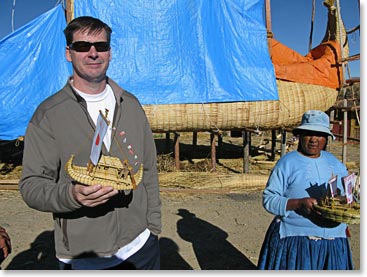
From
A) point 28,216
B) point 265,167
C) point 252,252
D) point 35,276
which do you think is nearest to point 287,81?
point 265,167

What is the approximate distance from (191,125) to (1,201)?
10.1ft

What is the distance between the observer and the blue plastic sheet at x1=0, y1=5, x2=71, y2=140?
224 inches

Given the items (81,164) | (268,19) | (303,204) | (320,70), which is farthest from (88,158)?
(320,70)

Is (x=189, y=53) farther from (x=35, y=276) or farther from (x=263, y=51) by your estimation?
(x=35, y=276)

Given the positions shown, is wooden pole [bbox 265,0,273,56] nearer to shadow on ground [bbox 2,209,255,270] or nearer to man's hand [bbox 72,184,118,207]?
shadow on ground [bbox 2,209,255,270]

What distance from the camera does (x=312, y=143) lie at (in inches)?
84.4

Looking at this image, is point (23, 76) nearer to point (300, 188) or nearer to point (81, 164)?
point (81, 164)

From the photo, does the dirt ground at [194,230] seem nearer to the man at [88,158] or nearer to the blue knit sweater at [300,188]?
the blue knit sweater at [300,188]

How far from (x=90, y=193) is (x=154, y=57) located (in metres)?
4.80

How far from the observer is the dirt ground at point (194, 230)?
3.50 metres

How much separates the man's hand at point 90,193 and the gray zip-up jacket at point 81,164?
0.12 ft

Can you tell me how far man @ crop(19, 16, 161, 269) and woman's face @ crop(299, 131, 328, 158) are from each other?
3.11ft

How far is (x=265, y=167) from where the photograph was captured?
778 cm

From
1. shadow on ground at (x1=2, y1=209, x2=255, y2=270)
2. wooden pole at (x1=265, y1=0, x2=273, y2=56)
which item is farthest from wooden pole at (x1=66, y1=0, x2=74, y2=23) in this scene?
shadow on ground at (x1=2, y1=209, x2=255, y2=270)
